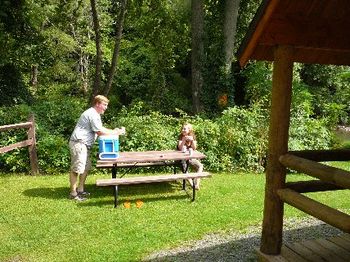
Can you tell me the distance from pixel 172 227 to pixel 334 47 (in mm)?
4069

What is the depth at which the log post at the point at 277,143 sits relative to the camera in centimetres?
486

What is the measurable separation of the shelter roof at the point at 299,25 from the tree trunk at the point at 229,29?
51.4 ft

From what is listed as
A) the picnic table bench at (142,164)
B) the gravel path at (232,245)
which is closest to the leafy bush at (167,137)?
the picnic table bench at (142,164)

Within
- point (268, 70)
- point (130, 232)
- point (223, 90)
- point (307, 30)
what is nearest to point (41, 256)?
point (130, 232)

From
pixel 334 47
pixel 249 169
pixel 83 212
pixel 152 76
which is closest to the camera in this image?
pixel 334 47

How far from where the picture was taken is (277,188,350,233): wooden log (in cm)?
404

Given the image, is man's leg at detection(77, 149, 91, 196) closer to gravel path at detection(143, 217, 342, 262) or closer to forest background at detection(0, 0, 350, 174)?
forest background at detection(0, 0, 350, 174)

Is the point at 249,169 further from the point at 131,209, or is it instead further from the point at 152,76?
the point at 152,76

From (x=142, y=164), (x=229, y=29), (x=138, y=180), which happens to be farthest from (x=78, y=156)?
(x=229, y=29)

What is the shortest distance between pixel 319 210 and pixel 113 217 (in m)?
4.49

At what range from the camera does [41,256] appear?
620 cm

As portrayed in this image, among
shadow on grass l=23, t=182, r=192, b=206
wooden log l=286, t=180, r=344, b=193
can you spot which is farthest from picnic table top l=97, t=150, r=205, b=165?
wooden log l=286, t=180, r=344, b=193

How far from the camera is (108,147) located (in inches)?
351

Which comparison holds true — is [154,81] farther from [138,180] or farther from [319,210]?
[319,210]
